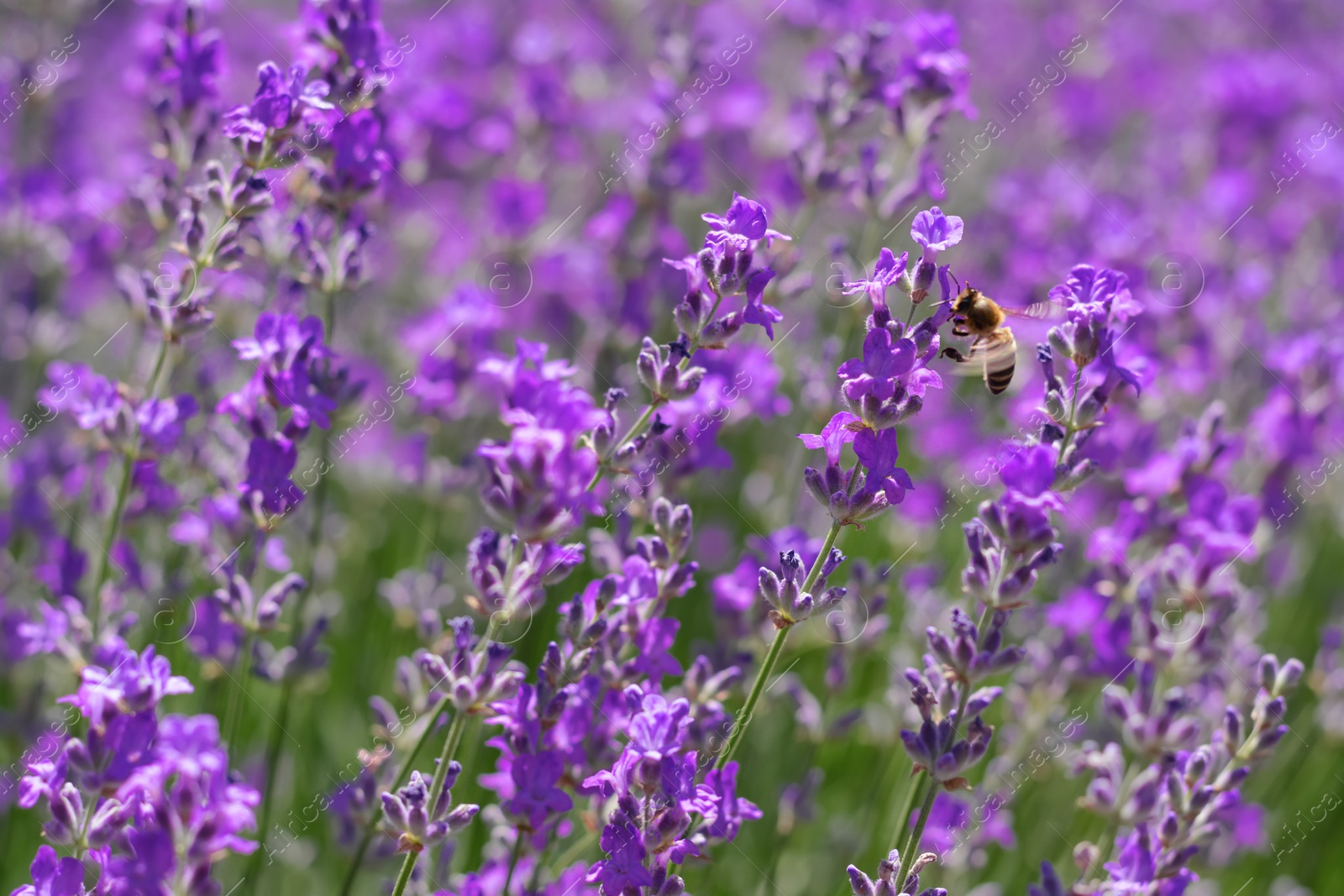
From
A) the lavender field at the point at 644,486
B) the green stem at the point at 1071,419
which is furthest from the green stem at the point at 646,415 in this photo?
the green stem at the point at 1071,419

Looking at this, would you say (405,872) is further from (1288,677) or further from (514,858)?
(1288,677)

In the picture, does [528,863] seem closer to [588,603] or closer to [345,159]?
[588,603]

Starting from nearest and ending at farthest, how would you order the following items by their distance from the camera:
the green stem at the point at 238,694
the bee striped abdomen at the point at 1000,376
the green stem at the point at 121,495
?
the green stem at the point at 121,495 < the green stem at the point at 238,694 < the bee striped abdomen at the point at 1000,376

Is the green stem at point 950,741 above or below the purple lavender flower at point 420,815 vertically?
below

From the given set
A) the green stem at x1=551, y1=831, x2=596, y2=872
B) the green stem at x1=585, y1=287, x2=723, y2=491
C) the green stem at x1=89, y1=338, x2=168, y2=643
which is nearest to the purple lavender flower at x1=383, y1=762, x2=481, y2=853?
the green stem at x1=551, y1=831, x2=596, y2=872

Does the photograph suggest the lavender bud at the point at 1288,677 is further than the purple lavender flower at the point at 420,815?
Yes

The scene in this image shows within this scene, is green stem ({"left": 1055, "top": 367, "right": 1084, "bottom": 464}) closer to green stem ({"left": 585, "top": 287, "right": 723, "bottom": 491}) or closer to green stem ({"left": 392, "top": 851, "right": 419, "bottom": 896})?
green stem ({"left": 585, "top": 287, "right": 723, "bottom": 491})

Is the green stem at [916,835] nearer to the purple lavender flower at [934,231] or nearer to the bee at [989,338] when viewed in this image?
the purple lavender flower at [934,231]

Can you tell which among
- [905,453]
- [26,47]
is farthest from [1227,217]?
[26,47]
